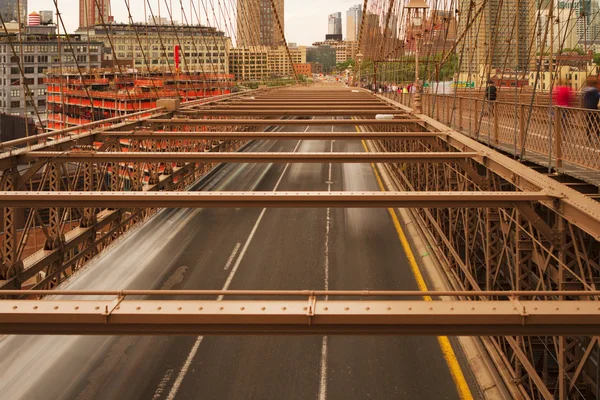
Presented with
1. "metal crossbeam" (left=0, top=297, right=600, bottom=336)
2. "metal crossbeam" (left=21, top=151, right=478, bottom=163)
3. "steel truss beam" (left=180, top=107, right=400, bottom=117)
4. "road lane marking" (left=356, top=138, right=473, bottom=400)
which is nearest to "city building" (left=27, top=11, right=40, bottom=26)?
"steel truss beam" (left=180, top=107, right=400, bottom=117)

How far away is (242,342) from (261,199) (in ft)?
15.1

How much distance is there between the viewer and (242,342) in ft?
42.0

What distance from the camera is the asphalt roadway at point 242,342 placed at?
36.0 feet

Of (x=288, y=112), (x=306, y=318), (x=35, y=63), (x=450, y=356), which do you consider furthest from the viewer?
(x=35, y=63)

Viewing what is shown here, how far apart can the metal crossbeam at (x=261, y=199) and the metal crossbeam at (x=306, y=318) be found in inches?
167

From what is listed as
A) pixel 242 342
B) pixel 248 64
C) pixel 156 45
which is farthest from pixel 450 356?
pixel 248 64

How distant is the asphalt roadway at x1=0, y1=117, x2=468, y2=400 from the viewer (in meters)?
11.0

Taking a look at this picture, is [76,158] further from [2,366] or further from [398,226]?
[398,226]

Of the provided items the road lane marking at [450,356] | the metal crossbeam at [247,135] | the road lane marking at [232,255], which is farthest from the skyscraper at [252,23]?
the road lane marking at [450,356]

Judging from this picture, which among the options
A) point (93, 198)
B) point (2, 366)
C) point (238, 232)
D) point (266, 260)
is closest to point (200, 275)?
point (266, 260)

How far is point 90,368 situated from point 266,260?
25.5ft

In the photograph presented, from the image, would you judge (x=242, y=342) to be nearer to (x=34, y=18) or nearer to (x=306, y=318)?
(x=306, y=318)

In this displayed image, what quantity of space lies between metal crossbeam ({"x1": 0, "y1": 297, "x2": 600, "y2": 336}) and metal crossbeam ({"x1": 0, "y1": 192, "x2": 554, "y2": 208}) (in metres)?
4.25

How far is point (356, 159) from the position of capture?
14.3 meters
